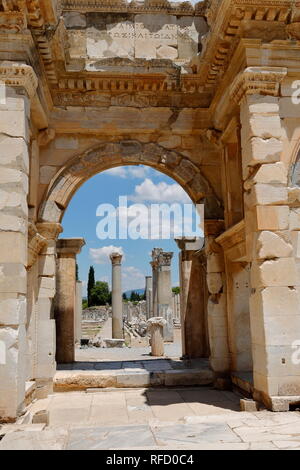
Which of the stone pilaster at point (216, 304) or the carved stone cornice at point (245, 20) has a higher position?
the carved stone cornice at point (245, 20)

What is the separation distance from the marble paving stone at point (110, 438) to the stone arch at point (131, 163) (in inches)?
184

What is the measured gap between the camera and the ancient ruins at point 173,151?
6.15 meters

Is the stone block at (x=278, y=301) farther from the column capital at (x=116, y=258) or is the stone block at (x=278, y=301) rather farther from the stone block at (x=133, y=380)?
the column capital at (x=116, y=258)

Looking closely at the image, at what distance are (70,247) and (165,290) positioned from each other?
9123mm

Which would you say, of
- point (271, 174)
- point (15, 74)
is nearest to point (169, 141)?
point (271, 174)

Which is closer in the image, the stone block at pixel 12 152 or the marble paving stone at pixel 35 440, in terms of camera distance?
the marble paving stone at pixel 35 440

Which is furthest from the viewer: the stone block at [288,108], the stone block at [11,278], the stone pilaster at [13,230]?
the stone block at [288,108]

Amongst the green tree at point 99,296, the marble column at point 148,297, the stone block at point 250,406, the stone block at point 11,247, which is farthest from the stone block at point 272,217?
the green tree at point 99,296

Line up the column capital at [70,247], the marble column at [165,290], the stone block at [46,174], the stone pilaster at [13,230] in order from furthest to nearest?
the marble column at [165,290] < the column capital at [70,247] < the stone block at [46,174] < the stone pilaster at [13,230]

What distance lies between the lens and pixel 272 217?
20.4 ft

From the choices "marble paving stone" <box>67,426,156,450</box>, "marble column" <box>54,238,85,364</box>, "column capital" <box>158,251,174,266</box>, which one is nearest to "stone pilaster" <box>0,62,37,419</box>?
"marble paving stone" <box>67,426,156,450</box>

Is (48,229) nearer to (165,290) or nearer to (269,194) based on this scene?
(269,194)

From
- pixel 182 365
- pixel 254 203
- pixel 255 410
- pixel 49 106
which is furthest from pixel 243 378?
pixel 49 106

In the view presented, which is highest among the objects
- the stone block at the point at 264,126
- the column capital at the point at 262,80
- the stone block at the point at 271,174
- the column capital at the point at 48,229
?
the column capital at the point at 262,80
